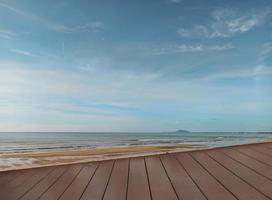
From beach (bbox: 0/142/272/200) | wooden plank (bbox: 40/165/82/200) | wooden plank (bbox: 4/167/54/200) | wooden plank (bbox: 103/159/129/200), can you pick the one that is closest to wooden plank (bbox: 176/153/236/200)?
beach (bbox: 0/142/272/200)

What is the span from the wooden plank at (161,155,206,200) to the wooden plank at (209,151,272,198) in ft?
1.18

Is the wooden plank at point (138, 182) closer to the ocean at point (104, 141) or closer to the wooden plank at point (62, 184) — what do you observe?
the wooden plank at point (62, 184)

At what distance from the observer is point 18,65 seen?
31.1ft

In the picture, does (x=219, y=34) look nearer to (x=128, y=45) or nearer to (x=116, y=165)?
(x=128, y=45)

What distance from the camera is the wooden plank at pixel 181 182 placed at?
167 cm

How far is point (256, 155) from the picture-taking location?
262 cm

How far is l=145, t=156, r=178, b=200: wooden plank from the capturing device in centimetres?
169

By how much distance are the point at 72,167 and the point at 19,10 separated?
178 inches

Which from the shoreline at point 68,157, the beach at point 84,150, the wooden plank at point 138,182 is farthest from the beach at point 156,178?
the beach at point 84,150

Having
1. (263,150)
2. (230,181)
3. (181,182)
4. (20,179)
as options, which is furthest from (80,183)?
(263,150)

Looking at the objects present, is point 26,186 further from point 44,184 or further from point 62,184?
point 62,184

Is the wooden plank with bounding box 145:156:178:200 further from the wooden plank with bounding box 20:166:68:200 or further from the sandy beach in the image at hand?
the wooden plank with bounding box 20:166:68:200

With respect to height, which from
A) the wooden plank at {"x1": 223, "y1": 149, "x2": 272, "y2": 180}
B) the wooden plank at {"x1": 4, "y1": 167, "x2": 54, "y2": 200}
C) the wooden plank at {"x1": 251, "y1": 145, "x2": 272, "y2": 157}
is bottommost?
the wooden plank at {"x1": 4, "y1": 167, "x2": 54, "y2": 200}

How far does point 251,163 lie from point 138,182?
39.8 inches
